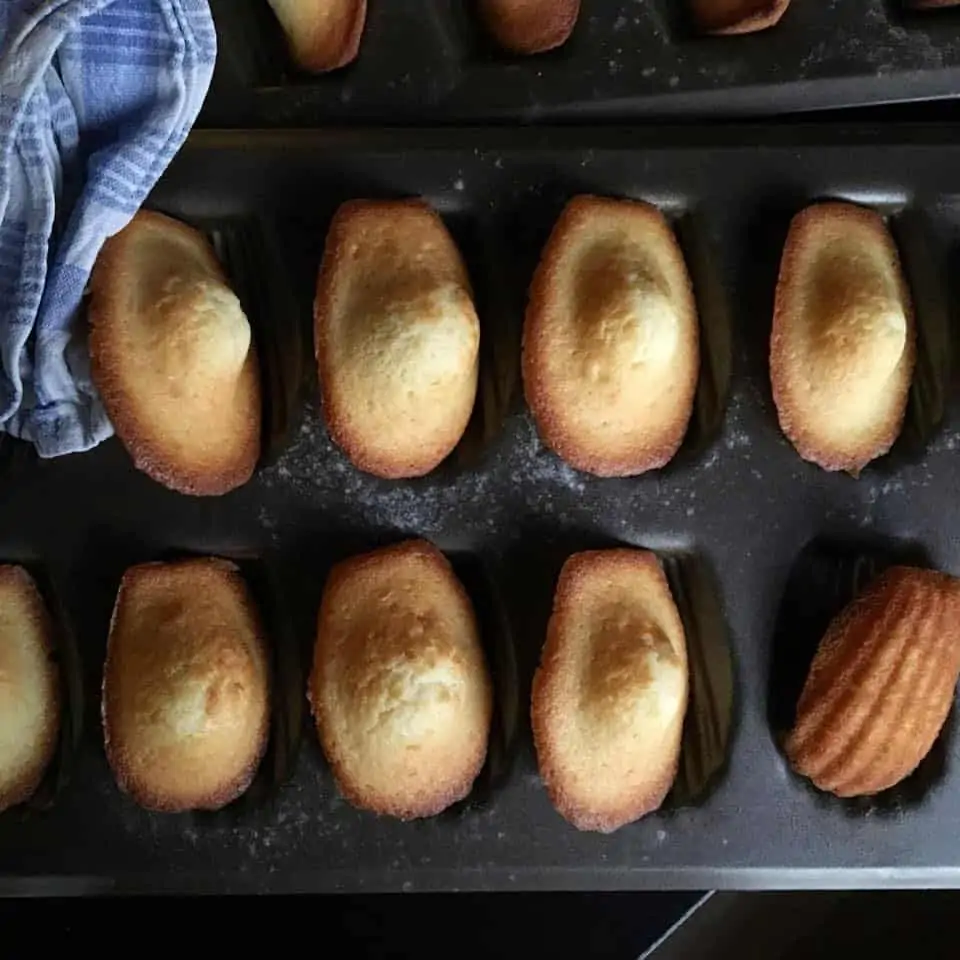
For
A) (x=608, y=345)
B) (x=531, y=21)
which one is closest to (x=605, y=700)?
(x=608, y=345)

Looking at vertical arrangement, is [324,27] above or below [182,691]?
above

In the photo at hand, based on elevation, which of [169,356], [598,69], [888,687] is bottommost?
[888,687]

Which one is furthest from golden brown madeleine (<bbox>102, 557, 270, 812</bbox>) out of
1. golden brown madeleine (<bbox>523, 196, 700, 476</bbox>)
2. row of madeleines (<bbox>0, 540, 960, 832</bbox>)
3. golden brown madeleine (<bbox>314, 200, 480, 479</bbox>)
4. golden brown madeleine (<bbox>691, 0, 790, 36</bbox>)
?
golden brown madeleine (<bbox>691, 0, 790, 36</bbox>)

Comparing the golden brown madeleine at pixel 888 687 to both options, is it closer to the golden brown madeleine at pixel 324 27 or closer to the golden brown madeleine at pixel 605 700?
the golden brown madeleine at pixel 605 700

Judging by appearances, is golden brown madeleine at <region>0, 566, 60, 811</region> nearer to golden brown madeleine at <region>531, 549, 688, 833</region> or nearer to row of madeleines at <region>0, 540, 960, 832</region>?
row of madeleines at <region>0, 540, 960, 832</region>

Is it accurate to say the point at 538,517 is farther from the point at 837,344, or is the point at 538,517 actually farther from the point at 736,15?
the point at 736,15

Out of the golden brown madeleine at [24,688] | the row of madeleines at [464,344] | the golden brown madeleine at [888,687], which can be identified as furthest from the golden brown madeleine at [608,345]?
the golden brown madeleine at [24,688]
